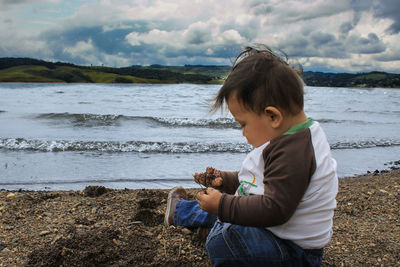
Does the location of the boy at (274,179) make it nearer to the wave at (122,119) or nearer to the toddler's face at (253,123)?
the toddler's face at (253,123)

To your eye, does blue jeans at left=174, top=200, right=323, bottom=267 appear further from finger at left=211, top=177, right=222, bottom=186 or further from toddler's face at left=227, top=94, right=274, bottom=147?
toddler's face at left=227, top=94, right=274, bottom=147

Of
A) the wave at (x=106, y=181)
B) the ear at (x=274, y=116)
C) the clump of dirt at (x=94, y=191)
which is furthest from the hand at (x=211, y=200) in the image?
the wave at (x=106, y=181)

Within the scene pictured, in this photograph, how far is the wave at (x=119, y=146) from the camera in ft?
29.2

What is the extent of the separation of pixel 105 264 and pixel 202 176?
40.2 inches

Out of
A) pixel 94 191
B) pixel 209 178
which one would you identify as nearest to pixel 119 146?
pixel 94 191

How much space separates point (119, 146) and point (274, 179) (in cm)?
790

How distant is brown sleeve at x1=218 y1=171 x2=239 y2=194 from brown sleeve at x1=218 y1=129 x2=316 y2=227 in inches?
26.5

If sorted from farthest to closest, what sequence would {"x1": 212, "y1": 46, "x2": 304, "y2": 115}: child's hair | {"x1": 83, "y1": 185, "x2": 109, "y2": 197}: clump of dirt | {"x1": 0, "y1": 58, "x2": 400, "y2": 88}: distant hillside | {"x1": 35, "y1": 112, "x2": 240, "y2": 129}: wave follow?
{"x1": 0, "y1": 58, "x2": 400, "y2": 88}: distant hillside
{"x1": 35, "y1": 112, "x2": 240, "y2": 129}: wave
{"x1": 83, "y1": 185, "x2": 109, "y2": 197}: clump of dirt
{"x1": 212, "y1": 46, "x2": 304, "y2": 115}: child's hair

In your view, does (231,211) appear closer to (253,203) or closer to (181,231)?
(253,203)

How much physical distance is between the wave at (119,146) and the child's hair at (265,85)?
22.6 feet

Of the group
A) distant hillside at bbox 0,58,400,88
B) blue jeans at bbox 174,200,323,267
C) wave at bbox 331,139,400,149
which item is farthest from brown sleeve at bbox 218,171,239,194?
distant hillside at bbox 0,58,400,88

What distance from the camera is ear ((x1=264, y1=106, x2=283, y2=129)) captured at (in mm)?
1973

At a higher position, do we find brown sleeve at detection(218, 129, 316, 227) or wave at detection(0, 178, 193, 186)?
brown sleeve at detection(218, 129, 316, 227)

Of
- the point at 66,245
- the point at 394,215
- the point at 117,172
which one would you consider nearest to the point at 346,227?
the point at 394,215
